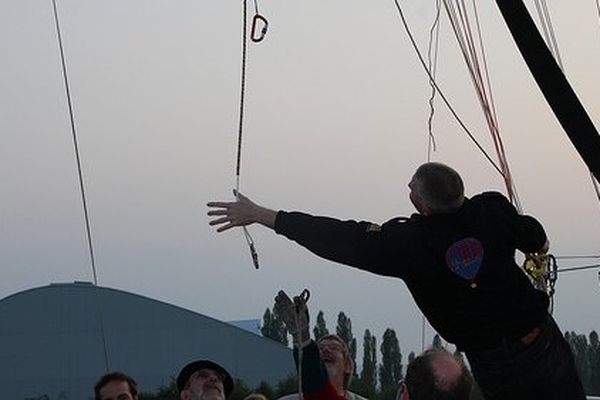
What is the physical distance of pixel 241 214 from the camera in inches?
196

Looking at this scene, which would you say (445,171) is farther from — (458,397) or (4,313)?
(4,313)

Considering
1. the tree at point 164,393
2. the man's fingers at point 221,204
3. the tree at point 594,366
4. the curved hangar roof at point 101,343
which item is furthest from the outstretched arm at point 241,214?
the curved hangar roof at point 101,343

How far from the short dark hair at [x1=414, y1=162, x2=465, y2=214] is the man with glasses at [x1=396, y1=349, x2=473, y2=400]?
0.72 m

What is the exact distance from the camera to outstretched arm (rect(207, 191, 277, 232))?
497 centimetres

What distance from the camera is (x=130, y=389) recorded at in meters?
6.62

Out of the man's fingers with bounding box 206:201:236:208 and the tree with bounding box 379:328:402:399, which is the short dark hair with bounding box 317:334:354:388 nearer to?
the man's fingers with bounding box 206:201:236:208

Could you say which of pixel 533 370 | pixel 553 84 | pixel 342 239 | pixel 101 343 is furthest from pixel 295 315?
pixel 101 343

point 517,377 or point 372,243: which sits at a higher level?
point 372,243

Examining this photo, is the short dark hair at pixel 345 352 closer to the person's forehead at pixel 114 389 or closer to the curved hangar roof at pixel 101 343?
the person's forehead at pixel 114 389

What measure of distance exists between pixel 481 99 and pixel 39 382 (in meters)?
34.9

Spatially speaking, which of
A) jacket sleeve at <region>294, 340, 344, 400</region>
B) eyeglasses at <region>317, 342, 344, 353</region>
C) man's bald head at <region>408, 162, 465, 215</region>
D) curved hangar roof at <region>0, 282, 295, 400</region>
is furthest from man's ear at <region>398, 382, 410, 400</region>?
curved hangar roof at <region>0, 282, 295, 400</region>

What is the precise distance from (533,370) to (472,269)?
1.22ft

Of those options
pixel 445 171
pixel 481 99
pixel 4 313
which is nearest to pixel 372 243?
pixel 445 171

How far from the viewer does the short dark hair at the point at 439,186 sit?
4.79 meters
